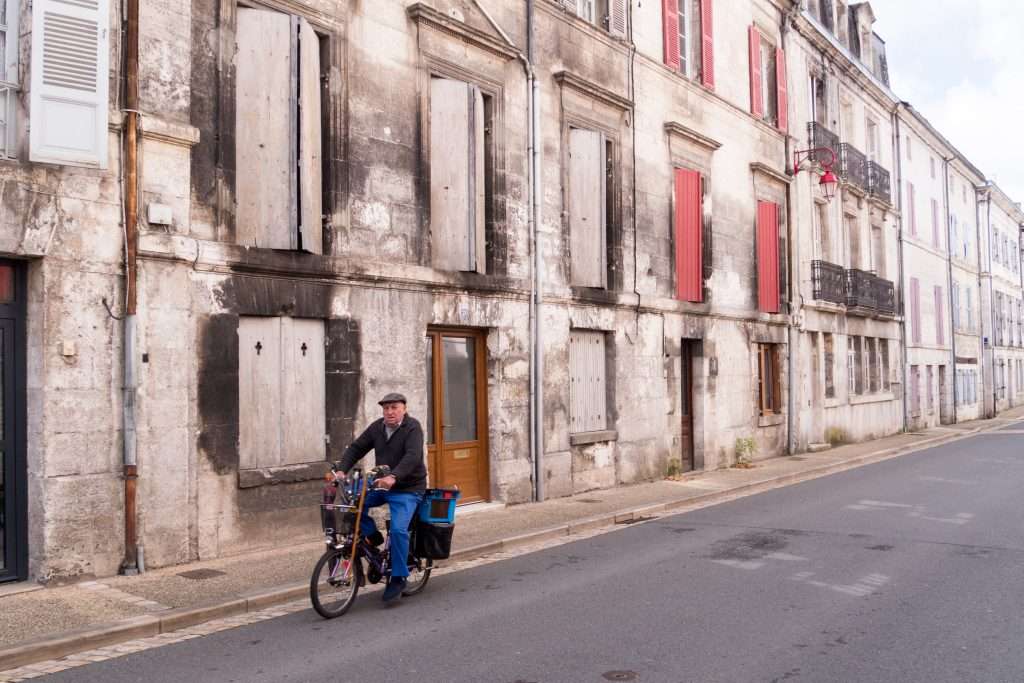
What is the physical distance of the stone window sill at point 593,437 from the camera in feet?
44.7

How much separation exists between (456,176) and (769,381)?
36.4 feet

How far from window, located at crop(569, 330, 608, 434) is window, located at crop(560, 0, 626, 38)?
5.11m

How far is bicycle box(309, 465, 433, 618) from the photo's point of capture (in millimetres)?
6523

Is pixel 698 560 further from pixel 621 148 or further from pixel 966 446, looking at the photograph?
pixel 966 446

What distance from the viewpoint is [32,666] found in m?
5.55

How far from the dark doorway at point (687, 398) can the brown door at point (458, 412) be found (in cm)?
Result: 605

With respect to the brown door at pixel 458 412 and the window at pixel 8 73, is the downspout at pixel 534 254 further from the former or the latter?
the window at pixel 8 73

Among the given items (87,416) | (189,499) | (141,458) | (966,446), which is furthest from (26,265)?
(966,446)

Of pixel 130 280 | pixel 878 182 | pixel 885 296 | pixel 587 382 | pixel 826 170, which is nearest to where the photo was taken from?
pixel 130 280

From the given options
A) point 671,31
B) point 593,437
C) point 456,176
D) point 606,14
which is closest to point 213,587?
point 456,176

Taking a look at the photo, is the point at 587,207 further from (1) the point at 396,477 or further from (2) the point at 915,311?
(2) the point at 915,311

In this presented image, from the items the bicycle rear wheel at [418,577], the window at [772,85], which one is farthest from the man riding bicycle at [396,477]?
the window at [772,85]

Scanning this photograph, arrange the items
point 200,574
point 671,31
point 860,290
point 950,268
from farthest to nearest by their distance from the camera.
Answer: point 950,268 < point 860,290 < point 671,31 < point 200,574

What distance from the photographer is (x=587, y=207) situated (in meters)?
14.4
